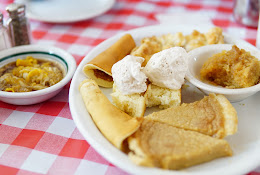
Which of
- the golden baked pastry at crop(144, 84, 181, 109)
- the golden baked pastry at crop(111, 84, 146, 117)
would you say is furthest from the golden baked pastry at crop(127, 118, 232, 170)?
the golden baked pastry at crop(144, 84, 181, 109)

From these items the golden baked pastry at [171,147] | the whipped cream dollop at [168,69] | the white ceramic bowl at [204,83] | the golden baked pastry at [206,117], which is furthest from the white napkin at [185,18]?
the golden baked pastry at [171,147]

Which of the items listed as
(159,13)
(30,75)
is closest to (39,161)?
(30,75)

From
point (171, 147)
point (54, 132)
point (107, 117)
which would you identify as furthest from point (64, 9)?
point (171, 147)

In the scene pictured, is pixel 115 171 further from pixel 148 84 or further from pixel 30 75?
pixel 30 75

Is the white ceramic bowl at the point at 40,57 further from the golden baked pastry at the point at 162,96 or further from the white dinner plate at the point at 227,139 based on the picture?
the golden baked pastry at the point at 162,96

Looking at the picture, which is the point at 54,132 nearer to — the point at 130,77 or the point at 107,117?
the point at 107,117

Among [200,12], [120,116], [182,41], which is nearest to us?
[120,116]
